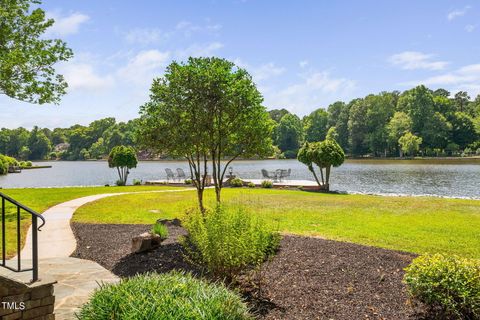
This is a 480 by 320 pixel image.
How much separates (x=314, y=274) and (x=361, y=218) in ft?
22.6

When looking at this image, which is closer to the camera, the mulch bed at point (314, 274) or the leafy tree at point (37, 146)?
the mulch bed at point (314, 274)

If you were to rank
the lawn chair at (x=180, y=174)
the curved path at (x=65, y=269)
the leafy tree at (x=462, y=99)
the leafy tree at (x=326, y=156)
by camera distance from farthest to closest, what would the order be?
the leafy tree at (x=462, y=99), the lawn chair at (x=180, y=174), the leafy tree at (x=326, y=156), the curved path at (x=65, y=269)

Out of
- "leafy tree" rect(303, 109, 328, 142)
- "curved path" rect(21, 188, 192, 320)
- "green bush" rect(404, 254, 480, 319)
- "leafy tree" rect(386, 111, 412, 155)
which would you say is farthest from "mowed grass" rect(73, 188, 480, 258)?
"leafy tree" rect(303, 109, 328, 142)

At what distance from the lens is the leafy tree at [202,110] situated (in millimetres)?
8367

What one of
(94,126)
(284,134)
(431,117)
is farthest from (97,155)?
(431,117)

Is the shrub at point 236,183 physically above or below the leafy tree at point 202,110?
below

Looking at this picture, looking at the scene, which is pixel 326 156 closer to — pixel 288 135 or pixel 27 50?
pixel 27 50

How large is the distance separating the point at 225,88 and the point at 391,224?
6.45 metres

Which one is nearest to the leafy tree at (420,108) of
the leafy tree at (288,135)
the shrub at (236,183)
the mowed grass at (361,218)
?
the leafy tree at (288,135)

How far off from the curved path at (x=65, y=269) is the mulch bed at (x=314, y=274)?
1.02ft

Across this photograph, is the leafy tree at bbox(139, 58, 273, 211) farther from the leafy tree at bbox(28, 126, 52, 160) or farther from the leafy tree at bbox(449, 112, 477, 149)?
the leafy tree at bbox(28, 126, 52, 160)

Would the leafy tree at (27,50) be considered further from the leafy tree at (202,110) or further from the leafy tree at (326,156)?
the leafy tree at (326,156)

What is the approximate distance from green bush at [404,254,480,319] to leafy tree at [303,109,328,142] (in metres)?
98.6

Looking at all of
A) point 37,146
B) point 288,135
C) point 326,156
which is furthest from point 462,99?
point 37,146
